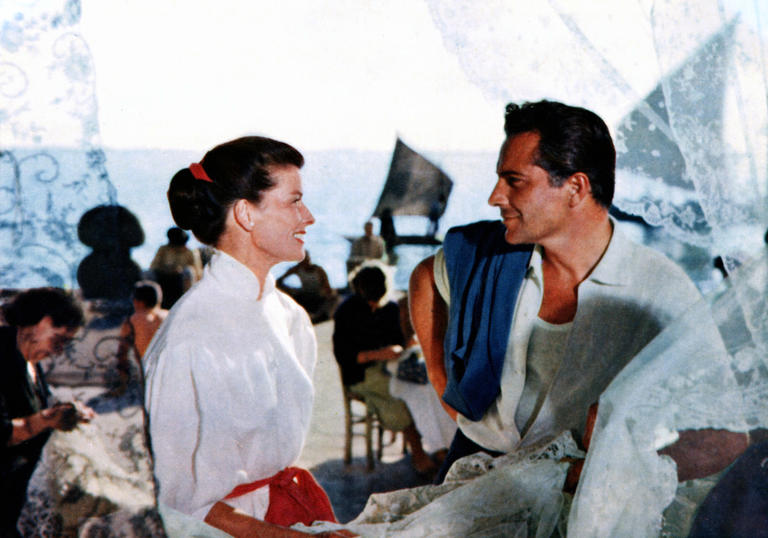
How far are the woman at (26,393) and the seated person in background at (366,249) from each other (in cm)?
58

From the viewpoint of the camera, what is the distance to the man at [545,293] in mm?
1480

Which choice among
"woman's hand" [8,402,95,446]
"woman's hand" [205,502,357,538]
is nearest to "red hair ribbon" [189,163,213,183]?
"woman's hand" [8,402,95,446]

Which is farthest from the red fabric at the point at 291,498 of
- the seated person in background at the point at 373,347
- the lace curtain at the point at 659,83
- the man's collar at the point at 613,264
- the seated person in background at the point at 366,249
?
the lace curtain at the point at 659,83


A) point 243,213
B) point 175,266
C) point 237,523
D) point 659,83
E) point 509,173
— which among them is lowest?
point 237,523

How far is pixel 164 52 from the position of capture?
144cm

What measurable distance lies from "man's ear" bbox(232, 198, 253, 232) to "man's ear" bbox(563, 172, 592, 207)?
25.8 inches

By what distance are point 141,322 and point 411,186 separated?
66 centimetres

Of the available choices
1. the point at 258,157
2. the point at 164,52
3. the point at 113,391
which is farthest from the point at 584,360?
the point at 164,52

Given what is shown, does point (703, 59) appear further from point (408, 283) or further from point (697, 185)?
point (408, 283)

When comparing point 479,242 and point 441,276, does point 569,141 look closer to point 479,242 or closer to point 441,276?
point 479,242

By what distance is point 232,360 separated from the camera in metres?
1.38

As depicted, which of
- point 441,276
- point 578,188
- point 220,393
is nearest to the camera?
point 220,393

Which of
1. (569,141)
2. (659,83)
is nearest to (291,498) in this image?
(569,141)

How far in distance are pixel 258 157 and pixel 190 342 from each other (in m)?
0.40
